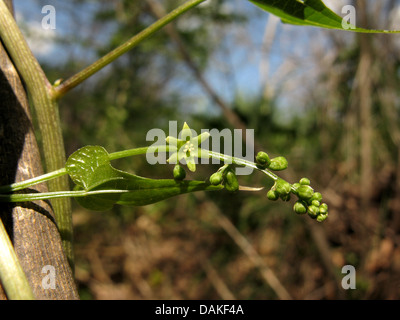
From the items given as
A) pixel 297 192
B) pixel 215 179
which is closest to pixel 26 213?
pixel 215 179

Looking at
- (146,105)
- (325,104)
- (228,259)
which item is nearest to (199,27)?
(146,105)

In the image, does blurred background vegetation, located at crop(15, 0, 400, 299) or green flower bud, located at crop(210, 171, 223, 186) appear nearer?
green flower bud, located at crop(210, 171, 223, 186)

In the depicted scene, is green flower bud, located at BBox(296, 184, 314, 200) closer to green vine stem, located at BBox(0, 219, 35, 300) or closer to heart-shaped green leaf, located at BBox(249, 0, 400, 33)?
heart-shaped green leaf, located at BBox(249, 0, 400, 33)

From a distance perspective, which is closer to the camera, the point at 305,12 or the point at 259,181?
the point at 305,12

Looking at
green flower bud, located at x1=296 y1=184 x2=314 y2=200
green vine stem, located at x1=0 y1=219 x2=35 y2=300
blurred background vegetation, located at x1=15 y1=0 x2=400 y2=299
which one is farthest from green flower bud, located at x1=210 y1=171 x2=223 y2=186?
blurred background vegetation, located at x1=15 y1=0 x2=400 y2=299

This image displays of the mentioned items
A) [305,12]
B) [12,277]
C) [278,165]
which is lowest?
[12,277]

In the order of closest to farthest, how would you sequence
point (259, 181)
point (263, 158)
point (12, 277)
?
point (12, 277) < point (263, 158) < point (259, 181)

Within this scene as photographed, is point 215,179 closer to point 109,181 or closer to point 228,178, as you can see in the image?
point 228,178
